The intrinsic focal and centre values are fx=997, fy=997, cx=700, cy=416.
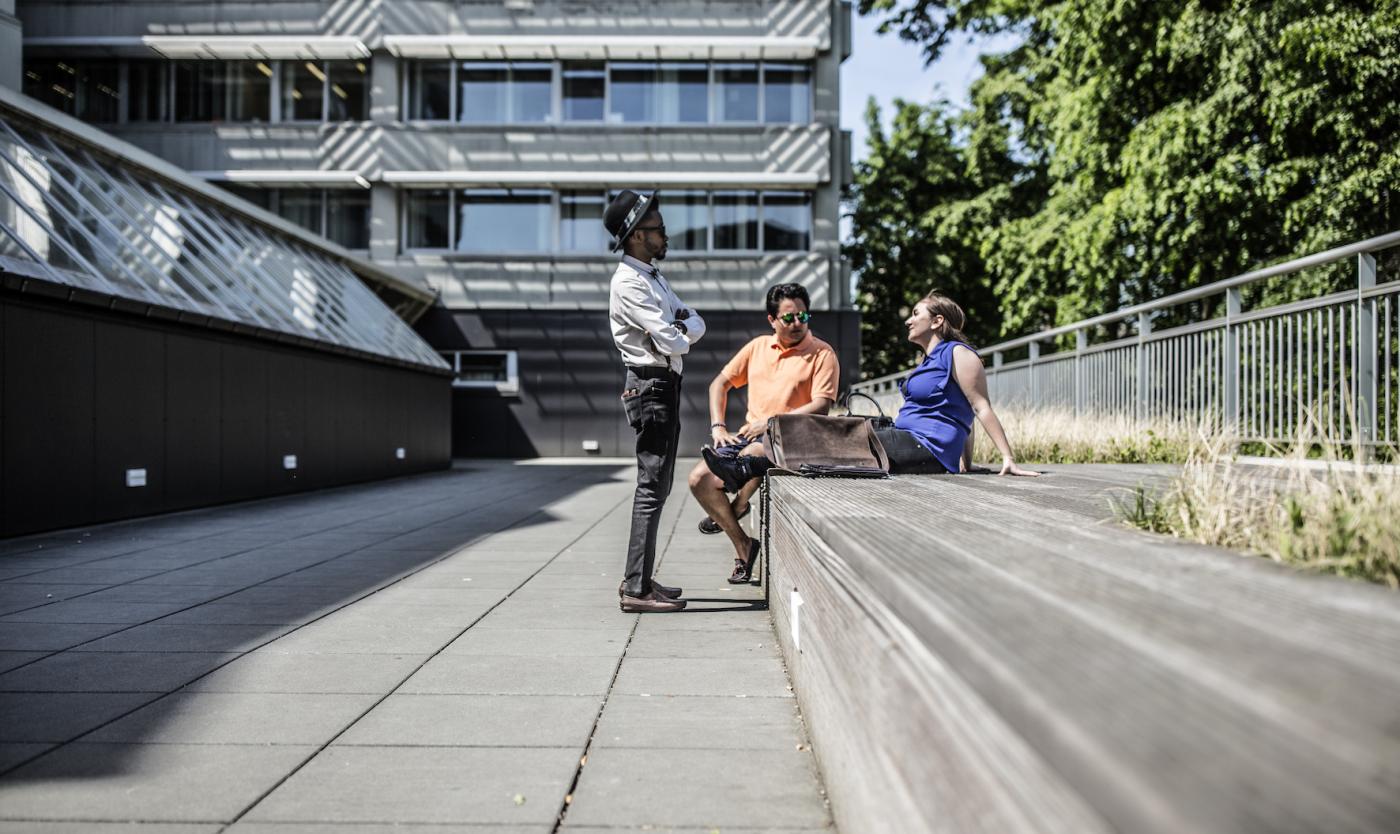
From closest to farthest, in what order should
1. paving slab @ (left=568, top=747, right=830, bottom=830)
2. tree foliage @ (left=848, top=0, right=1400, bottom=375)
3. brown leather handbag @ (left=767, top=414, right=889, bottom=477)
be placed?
paving slab @ (left=568, top=747, right=830, bottom=830), brown leather handbag @ (left=767, top=414, right=889, bottom=477), tree foliage @ (left=848, top=0, right=1400, bottom=375)

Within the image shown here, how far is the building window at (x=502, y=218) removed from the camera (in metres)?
24.2

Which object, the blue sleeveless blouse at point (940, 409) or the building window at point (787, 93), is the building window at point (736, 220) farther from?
the blue sleeveless blouse at point (940, 409)

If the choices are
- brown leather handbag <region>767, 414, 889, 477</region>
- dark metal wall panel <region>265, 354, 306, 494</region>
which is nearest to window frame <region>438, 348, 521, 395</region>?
dark metal wall panel <region>265, 354, 306, 494</region>

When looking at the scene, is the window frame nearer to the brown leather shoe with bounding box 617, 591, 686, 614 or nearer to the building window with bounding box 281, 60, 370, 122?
the building window with bounding box 281, 60, 370, 122

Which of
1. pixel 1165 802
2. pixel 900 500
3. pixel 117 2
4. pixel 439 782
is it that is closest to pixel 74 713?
pixel 439 782

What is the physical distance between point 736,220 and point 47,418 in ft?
58.4

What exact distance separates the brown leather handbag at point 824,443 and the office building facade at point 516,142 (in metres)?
18.6

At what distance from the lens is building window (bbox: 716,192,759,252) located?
24094 millimetres

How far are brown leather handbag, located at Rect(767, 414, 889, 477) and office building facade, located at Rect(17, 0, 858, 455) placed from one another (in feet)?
61.0

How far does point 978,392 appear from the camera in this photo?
5273mm

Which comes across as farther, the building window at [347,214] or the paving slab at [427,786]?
the building window at [347,214]

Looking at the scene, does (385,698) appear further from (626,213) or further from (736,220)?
(736,220)

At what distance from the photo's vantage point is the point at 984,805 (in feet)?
3.71

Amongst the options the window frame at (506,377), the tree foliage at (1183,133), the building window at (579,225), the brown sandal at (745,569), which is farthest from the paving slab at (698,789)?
the building window at (579,225)
